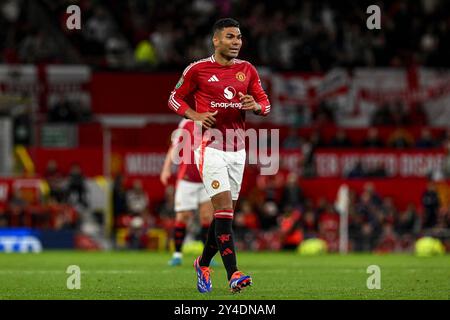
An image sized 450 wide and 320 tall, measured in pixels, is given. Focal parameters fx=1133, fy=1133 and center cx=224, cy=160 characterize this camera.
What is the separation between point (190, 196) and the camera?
57.6ft

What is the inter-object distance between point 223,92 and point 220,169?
0.82 meters

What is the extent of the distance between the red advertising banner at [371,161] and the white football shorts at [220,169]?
55.5 ft

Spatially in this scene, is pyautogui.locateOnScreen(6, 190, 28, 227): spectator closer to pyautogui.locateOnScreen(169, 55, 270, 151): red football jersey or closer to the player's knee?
the player's knee

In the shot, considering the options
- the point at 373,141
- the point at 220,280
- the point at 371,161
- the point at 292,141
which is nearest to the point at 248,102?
the point at 220,280

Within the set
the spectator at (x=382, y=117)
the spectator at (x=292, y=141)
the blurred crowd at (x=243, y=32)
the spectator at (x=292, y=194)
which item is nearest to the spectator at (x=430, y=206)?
the spectator at (x=292, y=194)

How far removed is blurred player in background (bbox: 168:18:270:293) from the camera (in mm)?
11695

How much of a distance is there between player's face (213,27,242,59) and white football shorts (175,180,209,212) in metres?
5.87

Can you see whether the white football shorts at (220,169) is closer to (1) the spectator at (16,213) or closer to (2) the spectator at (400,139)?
(1) the spectator at (16,213)

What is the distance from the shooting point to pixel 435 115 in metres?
32.2

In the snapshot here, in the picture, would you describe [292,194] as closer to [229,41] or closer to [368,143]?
A: [368,143]

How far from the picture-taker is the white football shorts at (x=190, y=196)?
1753 centimetres
